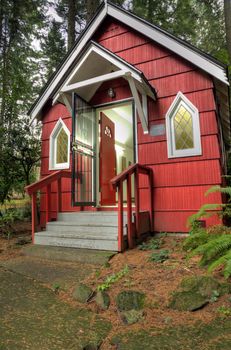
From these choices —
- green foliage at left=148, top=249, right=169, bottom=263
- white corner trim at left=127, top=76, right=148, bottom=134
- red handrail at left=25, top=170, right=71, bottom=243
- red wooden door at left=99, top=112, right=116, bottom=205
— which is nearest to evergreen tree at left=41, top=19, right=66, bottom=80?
red wooden door at left=99, top=112, right=116, bottom=205

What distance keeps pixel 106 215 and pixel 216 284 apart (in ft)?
8.56

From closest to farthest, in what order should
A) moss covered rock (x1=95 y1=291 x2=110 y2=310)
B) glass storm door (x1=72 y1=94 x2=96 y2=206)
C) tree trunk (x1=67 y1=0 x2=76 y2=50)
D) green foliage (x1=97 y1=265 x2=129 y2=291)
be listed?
1. moss covered rock (x1=95 y1=291 x2=110 y2=310)
2. green foliage (x1=97 y1=265 x2=129 y2=291)
3. glass storm door (x1=72 y1=94 x2=96 y2=206)
4. tree trunk (x1=67 y1=0 x2=76 y2=50)

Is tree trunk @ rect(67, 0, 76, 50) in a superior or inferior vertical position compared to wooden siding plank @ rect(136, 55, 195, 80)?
superior

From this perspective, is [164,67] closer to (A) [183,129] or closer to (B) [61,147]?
(A) [183,129]

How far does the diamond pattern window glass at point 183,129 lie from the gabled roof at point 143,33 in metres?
0.84

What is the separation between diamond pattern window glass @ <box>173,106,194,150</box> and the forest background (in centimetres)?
520

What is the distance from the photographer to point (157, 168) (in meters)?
5.32

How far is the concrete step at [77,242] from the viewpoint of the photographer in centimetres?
416

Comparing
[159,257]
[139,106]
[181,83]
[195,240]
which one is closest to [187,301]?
[159,257]

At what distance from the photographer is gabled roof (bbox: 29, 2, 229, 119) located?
479cm

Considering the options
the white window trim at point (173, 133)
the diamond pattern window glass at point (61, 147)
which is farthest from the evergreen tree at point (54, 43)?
the white window trim at point (173, 133)

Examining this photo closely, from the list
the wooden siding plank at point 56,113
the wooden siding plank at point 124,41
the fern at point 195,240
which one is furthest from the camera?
the wooden siding plank at point 56,113

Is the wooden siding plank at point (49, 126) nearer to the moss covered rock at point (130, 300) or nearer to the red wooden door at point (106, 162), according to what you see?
the red wooden door at point (106, 162)

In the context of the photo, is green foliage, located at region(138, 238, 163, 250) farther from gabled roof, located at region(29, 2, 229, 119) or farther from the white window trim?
gabled roof, located at region(29, 2, 229, 119)
